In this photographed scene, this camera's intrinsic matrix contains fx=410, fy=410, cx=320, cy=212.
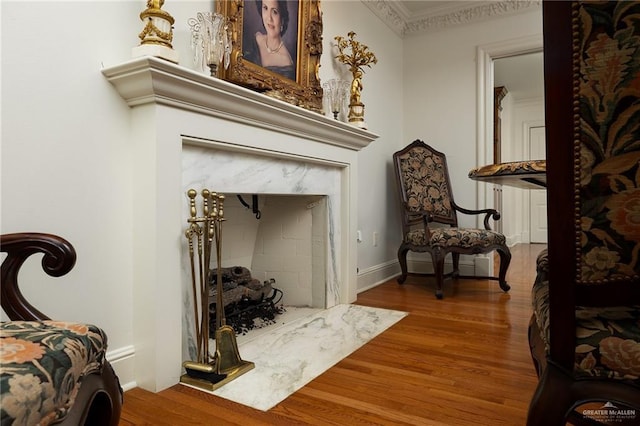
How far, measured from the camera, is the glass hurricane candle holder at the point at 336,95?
8.84ft

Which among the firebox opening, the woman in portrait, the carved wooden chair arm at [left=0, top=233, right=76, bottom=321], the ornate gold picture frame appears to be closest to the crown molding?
the ornate gold picture frame

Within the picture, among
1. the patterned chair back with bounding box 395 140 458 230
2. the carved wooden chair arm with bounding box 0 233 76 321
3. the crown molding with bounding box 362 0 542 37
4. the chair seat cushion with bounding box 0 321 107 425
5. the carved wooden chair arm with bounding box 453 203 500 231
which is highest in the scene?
the crown molding with bounding box 362 0 542 37

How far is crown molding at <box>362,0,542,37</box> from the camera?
3.57 metres

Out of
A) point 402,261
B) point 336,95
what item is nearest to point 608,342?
point 336,95

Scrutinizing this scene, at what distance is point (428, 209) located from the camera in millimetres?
3475

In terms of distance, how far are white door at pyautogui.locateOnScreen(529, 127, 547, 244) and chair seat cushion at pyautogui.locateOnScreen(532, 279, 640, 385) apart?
22.9 feet

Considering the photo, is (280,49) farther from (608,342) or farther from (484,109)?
(484,109)

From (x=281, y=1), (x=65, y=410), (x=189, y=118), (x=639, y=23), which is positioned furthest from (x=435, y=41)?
(x=65, y=410)

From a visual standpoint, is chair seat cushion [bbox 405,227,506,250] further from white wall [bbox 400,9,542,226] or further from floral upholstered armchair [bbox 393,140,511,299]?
white wall [bbox 400,9,542,226]

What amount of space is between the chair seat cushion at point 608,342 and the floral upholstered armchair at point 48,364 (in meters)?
0.82

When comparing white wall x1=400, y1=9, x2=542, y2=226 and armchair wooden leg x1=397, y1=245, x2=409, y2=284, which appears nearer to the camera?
armchair wooden leg x1=397, y1=245, x2=409, y2=284

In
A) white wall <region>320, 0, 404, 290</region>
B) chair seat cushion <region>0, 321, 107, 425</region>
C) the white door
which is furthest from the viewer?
the white door

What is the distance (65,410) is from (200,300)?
1017mm

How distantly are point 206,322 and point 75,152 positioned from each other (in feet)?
2.51
